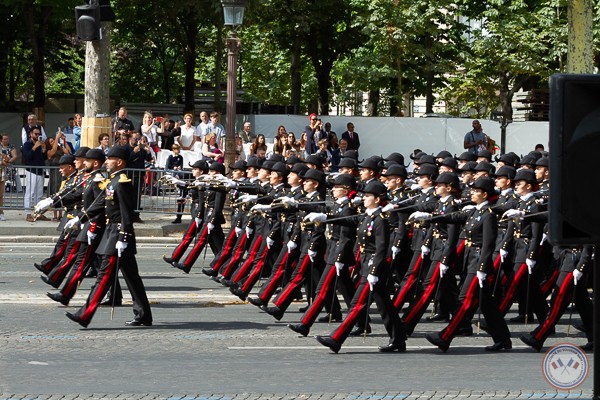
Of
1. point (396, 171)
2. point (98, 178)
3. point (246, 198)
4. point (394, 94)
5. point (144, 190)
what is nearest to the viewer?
point (98, 178)

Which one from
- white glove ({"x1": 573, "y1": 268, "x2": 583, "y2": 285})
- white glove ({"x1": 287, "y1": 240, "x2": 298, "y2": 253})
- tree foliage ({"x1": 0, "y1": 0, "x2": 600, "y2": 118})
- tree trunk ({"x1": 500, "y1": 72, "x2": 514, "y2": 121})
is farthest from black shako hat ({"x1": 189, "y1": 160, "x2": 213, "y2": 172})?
tree trunk ({"x1": 500, "y1": 72, "x2": 514, "y2": 121})

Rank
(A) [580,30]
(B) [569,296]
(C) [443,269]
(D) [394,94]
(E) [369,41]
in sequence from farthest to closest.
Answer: (D) [394,94] < (E) [369,41] < (A) [580,30] < (C) [443,269] < (B) [569,296]

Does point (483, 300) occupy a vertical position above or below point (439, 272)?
below

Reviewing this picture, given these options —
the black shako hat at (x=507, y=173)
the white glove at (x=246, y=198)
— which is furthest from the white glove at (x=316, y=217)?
the white glove at (x=246, y=198)

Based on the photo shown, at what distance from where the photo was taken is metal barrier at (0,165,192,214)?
22938 millimetres

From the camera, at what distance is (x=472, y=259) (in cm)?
1221

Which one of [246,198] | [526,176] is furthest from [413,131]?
[526,176]

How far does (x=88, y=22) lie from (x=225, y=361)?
406 inches

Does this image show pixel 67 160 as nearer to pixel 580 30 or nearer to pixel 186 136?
pixel 186 136

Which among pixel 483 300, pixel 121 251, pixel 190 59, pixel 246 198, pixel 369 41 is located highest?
pixel 369 41

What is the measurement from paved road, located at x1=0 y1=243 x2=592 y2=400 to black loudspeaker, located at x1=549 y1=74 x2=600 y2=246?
465cm

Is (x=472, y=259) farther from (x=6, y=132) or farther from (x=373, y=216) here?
(x=6, y=132)

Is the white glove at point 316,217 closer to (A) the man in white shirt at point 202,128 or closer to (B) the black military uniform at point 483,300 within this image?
(B) the black military uniform at point 483,300

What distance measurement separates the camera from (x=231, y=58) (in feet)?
77.1
